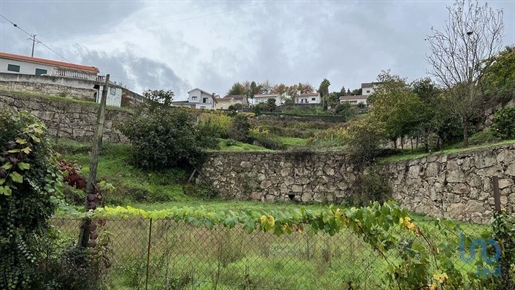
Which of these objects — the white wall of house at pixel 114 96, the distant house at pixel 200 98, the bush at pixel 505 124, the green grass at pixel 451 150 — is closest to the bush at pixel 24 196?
the green grass at pixel 451 150

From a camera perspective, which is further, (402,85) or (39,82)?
(39,82)

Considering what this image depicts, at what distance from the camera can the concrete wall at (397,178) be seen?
716 centimetres

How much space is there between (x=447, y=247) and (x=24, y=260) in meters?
3.53

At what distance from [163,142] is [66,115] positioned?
6615mm

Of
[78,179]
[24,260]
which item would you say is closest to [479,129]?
[78,179]

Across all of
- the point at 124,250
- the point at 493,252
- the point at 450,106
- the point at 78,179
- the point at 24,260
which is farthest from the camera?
the point at 450,106

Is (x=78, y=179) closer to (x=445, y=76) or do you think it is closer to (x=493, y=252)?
(x=493, y=252)

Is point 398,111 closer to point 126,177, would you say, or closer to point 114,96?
point 126,177

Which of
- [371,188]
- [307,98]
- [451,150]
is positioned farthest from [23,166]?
[307,98]

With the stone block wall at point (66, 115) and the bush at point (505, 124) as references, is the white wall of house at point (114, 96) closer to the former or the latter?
the stone block wall at point (66, 115)

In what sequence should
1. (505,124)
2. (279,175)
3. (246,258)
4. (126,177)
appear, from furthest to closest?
(279,175)
(126,177)
(505,124)
(246,258)

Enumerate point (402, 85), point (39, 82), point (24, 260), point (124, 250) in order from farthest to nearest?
1. point (39, 82)
2. point (402, 85)
3. point (124, 250)
4. point (24, 260)

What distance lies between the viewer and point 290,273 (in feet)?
13.5

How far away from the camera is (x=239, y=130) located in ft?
65.1
